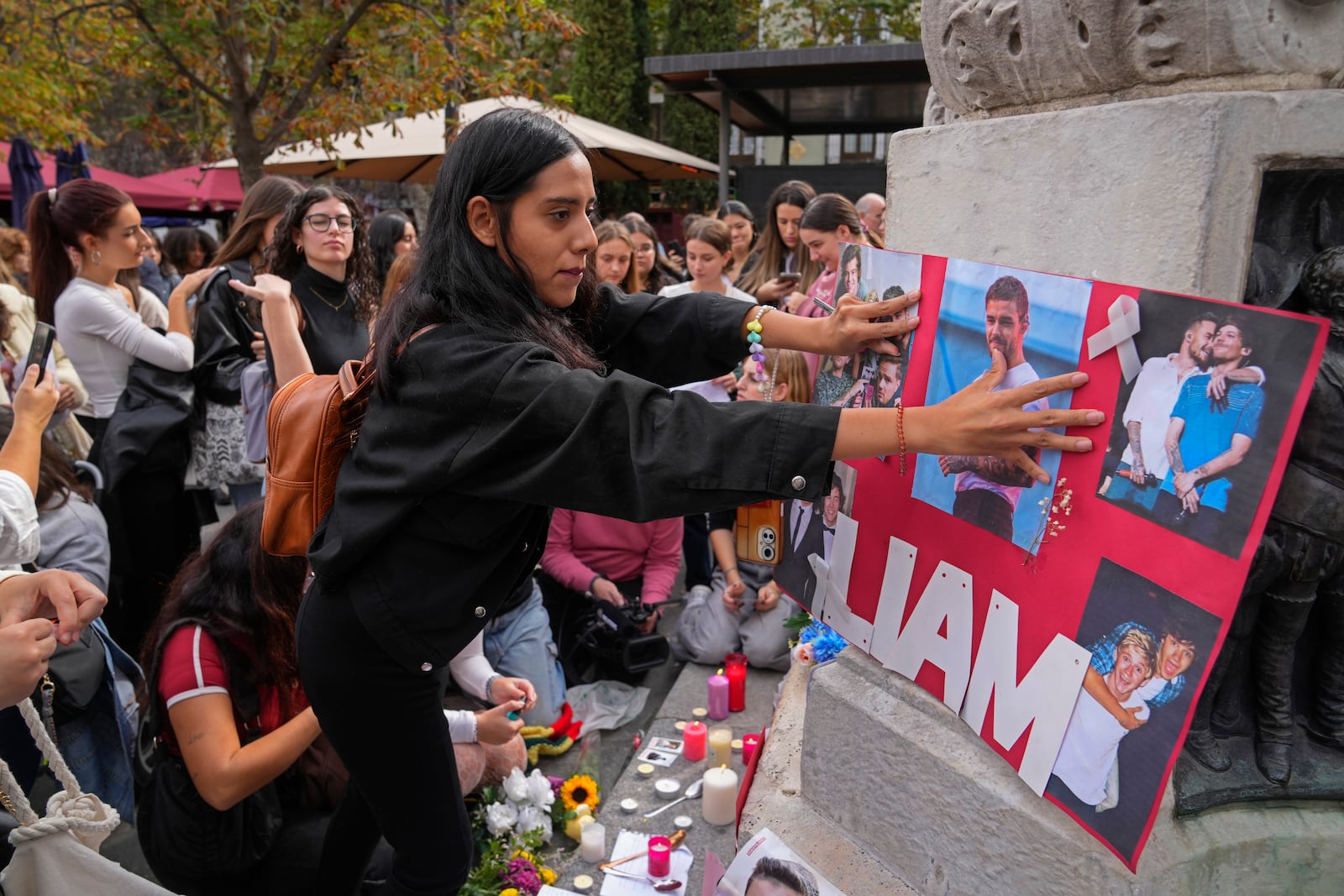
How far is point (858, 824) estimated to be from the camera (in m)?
2.01

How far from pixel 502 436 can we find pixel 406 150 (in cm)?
909

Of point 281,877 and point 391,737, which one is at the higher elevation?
point 391,737

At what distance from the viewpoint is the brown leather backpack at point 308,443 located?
1783mm

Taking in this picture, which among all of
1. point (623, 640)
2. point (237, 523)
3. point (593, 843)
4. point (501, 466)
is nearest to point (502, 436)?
point (501, 466)

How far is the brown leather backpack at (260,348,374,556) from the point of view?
178 centimetres

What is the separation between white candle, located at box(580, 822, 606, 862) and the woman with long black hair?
811 mm

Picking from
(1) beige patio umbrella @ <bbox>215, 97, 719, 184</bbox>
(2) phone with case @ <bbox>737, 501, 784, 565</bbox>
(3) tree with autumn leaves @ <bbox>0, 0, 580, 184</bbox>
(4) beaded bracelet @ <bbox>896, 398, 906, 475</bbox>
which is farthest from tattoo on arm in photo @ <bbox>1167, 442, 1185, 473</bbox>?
(1) beige patio umbrella @ <bbox>215, 97, 719, 184</bbox>

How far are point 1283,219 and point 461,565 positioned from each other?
148 cm

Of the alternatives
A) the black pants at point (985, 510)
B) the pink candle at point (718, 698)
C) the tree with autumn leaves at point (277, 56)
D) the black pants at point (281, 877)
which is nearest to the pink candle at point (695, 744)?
the pink candle at point (718, 698)

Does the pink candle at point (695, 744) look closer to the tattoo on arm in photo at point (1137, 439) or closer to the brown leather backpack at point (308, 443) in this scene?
the brown leather backpack at point (308, 443)

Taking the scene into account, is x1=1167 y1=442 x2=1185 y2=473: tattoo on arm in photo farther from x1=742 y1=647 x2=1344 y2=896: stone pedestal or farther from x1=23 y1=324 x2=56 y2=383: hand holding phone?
x1=23 y1=324 x2=56 y2=383: hand holding phone

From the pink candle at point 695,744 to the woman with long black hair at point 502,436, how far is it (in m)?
1.42

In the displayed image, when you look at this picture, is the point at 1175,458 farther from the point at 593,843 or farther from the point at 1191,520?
the point at 593,843

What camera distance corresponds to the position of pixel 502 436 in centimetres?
146
